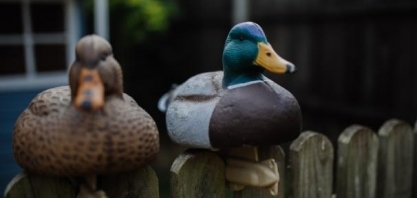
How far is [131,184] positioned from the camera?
3.18ft

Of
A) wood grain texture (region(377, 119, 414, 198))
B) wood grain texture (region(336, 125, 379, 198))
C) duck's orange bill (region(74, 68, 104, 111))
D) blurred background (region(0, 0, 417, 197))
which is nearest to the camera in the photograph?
duck's orange bill (region(74, 68, 104, 111))

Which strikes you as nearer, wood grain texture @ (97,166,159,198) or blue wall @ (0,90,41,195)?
wood grain texture @ (97,166,159,198)

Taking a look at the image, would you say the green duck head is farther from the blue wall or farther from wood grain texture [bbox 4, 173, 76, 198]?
the blue wall

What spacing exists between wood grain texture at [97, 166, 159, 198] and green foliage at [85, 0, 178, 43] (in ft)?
9.88

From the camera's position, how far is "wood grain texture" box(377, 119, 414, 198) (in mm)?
1461

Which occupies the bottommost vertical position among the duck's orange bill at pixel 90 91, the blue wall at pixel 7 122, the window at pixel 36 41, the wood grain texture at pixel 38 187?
the blue wall at pixel 7 122

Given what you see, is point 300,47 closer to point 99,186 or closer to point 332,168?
point 332,168

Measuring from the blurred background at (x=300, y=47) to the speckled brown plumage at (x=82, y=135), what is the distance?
8.29ft

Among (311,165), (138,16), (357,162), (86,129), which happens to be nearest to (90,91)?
(86,129)

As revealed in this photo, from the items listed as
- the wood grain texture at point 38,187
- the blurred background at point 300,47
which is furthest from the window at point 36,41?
the wood grain texture at point 38,187

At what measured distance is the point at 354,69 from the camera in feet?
10.9

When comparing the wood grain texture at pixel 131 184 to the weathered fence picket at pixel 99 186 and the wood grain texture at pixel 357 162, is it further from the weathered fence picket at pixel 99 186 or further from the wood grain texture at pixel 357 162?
the wood grain texture at pixel 357 162

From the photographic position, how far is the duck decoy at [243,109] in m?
0.89

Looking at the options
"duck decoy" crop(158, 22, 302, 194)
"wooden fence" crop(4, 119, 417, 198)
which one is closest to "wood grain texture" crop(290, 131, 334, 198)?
"wooden fence" crop(4, 119, 417, 198)
